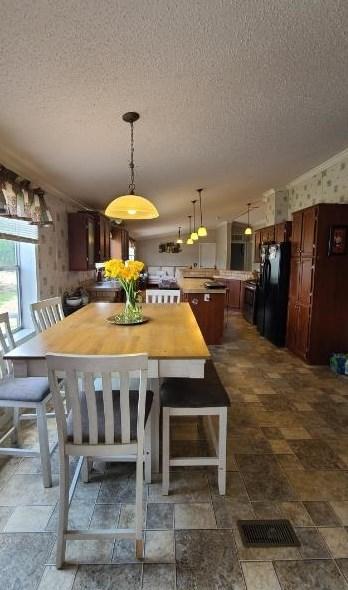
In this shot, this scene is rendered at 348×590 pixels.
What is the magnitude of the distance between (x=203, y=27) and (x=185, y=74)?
365 millimetres

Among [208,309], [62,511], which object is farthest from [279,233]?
[62,511]

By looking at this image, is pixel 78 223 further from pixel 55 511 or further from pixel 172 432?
pixel 55 511

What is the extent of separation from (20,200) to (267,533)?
9.59 feet

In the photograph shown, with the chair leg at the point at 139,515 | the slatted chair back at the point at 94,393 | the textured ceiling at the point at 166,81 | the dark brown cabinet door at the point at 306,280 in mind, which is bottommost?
the chair leg at the point at 139,515

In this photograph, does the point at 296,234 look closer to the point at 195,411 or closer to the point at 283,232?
the point at 283,232

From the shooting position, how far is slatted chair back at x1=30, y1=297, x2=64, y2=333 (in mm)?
2451

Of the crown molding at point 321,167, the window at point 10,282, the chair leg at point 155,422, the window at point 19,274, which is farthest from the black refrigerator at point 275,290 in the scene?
the window at point 10,282

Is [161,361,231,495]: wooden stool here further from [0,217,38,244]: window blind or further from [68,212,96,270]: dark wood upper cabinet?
[68,212,96,270]: dark wood upper cabinet

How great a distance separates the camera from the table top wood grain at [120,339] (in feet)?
5.35

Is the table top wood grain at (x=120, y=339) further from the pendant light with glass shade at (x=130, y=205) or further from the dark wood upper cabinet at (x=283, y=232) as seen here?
the dark wood upper cabinet at (x=283, y=232)

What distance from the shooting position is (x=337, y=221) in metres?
3.58

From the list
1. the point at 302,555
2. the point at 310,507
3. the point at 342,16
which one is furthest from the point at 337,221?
the point at 302,555

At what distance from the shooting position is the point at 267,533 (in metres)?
1.50

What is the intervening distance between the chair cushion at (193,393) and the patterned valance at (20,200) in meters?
1.81
